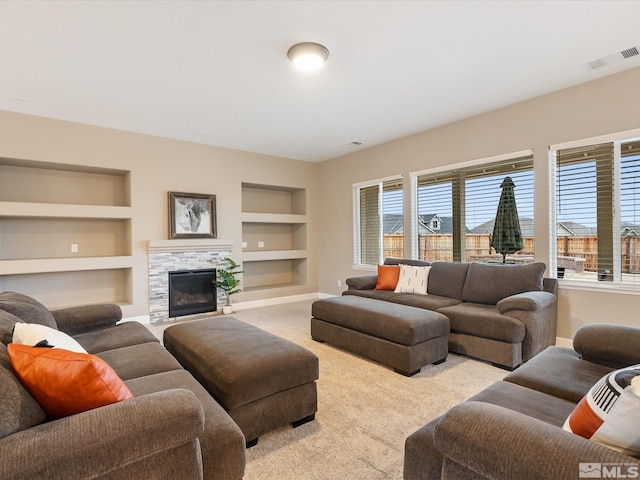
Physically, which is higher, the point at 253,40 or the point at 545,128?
the point at 253,40

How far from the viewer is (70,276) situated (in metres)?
4.62

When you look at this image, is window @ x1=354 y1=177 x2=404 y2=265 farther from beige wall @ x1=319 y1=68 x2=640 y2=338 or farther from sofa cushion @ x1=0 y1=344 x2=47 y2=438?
sofa cushion @ x1=0 y1=344 x2=47 y2=438

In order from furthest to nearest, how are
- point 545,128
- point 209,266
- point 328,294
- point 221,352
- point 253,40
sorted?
point 328,294 < point 209,266 < point 545,128 < point 253,40 < point 221,352

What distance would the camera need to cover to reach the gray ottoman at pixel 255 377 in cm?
181

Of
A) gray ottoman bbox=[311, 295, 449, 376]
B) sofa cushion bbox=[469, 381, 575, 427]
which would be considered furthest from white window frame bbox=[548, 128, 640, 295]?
sofa cushion bbox=[469, 381, 575, 427]

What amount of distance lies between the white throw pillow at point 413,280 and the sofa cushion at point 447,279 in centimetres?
8

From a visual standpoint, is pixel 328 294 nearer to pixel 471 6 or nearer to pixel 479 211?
pixel 479 211

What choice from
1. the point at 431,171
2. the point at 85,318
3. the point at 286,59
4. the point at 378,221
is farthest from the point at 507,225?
the point at 85,318

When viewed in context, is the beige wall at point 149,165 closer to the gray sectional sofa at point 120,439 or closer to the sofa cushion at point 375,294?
the sofa cushion at point 375,294

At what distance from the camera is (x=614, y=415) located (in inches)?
35.2

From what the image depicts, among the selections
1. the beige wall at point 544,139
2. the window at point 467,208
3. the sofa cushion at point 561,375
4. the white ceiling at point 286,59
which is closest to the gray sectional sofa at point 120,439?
the sofa cushion at point 561,375

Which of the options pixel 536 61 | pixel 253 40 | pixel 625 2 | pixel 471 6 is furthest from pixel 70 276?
pixel 625 2

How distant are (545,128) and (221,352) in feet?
13.1

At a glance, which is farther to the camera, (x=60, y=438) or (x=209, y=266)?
(x=209, y=266)
